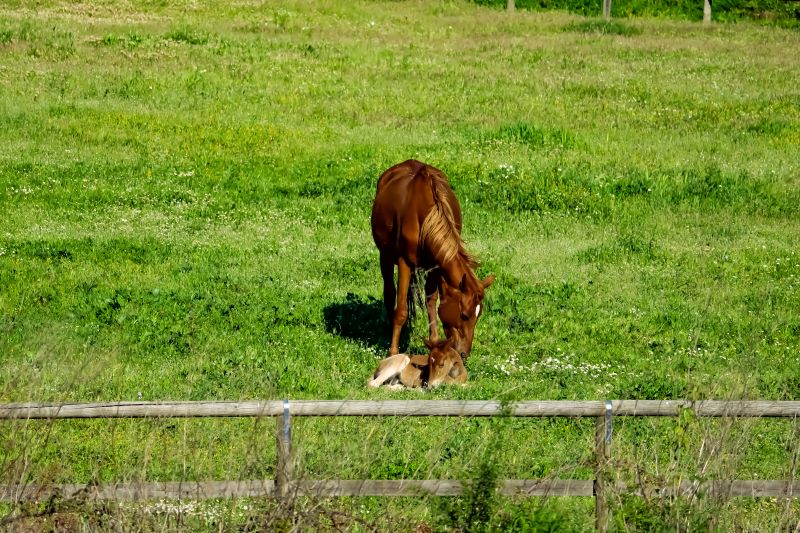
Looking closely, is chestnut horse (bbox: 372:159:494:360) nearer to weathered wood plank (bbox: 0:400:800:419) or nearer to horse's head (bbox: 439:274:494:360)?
horse's head (bbox: 439:274:494:360)

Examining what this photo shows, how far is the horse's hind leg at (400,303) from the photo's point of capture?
42.0 ft

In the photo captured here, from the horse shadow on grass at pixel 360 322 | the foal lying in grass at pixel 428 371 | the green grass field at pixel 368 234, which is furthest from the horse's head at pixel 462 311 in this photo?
the horse shadow on grass at pixel 360 322

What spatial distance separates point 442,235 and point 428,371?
1489 mm

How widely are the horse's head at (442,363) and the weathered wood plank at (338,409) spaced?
11.3 ft

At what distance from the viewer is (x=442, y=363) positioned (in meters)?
11.6

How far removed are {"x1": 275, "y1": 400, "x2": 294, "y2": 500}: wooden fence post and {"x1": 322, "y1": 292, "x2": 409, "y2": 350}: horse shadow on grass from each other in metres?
5.51

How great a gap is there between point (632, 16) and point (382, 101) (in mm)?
21253

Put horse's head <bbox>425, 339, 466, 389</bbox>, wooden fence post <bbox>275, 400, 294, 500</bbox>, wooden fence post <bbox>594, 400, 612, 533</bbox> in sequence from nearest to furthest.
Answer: wooden fence post <bbox>275, 400, 294, 500</bbox> → wooden fence post <bbox>594, 400, 612, 533</bbox> → horse's head <bbox>425, 339, 466, 389</bbox>

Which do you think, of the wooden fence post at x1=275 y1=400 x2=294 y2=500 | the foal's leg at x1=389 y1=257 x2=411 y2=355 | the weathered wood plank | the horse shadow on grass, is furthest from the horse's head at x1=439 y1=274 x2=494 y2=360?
the wooden fence post at x1=275 y1=400 x2=294 y2=500

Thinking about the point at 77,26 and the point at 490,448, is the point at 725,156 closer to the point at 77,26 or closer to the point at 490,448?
the point at 490,448

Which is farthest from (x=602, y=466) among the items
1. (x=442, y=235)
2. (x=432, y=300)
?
(x=432, y=300)

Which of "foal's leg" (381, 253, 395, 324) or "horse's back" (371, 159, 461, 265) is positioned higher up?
"horse's back" (371, 159, 461, 265)

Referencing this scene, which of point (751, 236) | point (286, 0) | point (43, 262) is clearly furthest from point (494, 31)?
point (43, 262)

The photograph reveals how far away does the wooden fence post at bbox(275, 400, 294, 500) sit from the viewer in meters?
7.46
